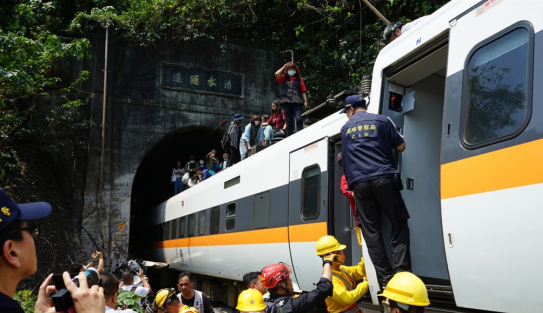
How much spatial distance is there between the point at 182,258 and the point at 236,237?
5248 millimetres

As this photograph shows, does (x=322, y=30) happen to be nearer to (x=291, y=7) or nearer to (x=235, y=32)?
(x=291, y=7)

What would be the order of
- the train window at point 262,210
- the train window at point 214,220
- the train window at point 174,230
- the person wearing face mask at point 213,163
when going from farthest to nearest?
the train window at point 174,230 → the person wearing face mask at point 213,163 → the train window at point 214,220 → the train window at point 262,210

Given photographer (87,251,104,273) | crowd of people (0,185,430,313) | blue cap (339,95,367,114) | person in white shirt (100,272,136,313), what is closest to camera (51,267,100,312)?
crowd of people (0,185,430,313)

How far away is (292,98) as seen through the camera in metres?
9.34

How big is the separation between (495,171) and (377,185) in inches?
46.2

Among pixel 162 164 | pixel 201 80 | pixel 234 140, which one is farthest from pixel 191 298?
pixel 162 164

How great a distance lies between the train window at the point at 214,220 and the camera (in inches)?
421

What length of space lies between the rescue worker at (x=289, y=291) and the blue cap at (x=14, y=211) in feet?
7.90

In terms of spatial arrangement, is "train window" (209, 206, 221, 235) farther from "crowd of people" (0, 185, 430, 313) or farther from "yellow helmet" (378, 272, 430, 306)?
"yellow helmet" (378, 272, 430, 306)

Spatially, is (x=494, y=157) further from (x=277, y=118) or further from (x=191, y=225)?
(x=191, y=225)

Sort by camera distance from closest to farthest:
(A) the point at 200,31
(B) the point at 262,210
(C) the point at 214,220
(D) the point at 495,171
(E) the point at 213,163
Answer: (D) the point at 495,171, (B) the point at 262,210, (C) the point at 214,220, (E) the point at 213,163, (A) the point at 200,31

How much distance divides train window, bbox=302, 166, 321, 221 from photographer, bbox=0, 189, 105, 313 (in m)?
4.64

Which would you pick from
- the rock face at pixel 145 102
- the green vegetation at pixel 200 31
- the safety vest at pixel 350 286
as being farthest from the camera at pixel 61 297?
the rock face at pixel 145 102

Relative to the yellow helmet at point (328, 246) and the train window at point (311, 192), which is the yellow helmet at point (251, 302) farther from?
the train window at point (311, 192)
